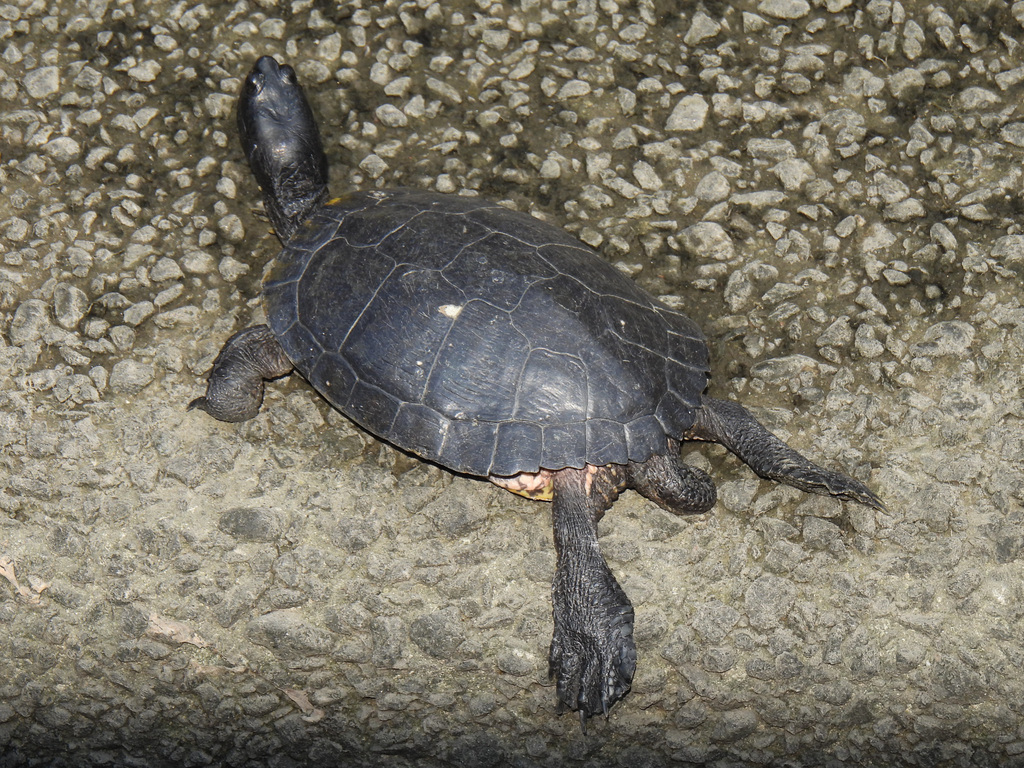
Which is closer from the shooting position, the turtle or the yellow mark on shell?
the turtle

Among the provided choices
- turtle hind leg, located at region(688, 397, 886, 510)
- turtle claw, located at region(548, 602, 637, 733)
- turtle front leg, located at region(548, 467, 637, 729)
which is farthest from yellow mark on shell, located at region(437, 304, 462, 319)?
turtle claw, located at region(548, 602, 637, 733)

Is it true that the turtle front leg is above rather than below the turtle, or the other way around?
below

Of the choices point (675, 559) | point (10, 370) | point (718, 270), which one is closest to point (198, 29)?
point (10, 370)

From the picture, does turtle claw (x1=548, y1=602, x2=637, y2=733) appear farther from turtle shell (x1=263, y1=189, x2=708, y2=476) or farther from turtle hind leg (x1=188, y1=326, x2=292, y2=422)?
turtle hind leg (x1=188, y1=326, x2=292, y2=422)

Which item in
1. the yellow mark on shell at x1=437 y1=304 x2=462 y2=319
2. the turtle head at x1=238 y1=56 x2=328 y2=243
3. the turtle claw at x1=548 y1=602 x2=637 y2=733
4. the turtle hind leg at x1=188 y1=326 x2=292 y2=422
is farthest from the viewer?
the turtle head at x1=238 y1=56 x2=328 y2=243

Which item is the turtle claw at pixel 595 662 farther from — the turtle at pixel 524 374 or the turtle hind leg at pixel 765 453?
the turtle hind leg at pixel 765 453

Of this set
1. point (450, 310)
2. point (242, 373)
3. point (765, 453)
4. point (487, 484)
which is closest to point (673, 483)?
point (765, 453)

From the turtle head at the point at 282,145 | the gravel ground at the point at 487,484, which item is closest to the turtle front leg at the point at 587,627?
the gravel ground at the point at 487,484

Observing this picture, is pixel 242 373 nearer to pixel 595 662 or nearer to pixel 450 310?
pixel 450 310
